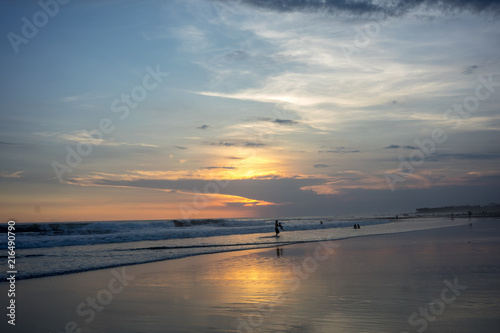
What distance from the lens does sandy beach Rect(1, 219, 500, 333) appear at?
27.3ft

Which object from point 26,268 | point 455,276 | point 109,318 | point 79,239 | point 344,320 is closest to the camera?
point 344,320

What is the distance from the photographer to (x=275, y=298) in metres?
10.7

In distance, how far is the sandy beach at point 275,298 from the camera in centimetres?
832

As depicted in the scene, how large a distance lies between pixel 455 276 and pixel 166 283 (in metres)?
9.97

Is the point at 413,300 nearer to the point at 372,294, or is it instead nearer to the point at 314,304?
the point at 372,294

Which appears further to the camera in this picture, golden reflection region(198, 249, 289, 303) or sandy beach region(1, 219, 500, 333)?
golden reflection region(198, 249, 289, 303)

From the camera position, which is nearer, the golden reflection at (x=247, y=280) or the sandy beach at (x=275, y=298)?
the sandy beach at (x=275, y=298)

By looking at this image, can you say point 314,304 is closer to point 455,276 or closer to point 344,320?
point 344,320

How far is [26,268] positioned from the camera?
694 inches

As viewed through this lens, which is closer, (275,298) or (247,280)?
(275,298)

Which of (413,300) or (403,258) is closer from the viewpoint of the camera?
(413,300)

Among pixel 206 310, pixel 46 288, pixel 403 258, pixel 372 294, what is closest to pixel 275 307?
pixel 206 310

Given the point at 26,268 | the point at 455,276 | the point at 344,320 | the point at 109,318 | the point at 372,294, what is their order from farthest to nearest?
the point at 26,268
the point at 455,276
the point at 372,294
the point at 109,318
the point at 344,320

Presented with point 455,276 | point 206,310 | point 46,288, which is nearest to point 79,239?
point 46,288
